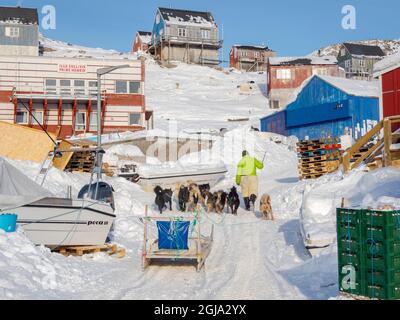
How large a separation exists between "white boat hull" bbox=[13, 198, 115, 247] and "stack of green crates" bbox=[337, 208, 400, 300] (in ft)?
19.7

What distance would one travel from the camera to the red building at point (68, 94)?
3597 centimetres

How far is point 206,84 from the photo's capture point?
6556 centimetres

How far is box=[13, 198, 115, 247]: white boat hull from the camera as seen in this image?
10.4 metres

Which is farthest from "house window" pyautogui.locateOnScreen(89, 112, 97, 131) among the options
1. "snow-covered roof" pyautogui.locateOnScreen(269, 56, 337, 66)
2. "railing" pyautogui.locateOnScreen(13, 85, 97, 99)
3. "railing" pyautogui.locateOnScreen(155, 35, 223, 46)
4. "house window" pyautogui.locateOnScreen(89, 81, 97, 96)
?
"railing" pyautogui.locateOnScreen(155, 35, 223, 46)

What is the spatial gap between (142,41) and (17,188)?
255ft

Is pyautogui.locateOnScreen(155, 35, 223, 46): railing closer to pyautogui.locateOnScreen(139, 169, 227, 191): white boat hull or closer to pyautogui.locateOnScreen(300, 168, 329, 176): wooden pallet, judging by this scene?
pyautogui.locateOnScreen(139, 169, 227, 191): white boat hull

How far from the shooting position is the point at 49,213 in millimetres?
10578

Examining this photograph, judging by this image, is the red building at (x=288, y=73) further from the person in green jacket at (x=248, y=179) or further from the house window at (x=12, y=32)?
the person in green jacket at (x=248, y=179)

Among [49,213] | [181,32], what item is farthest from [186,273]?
[181,32]
